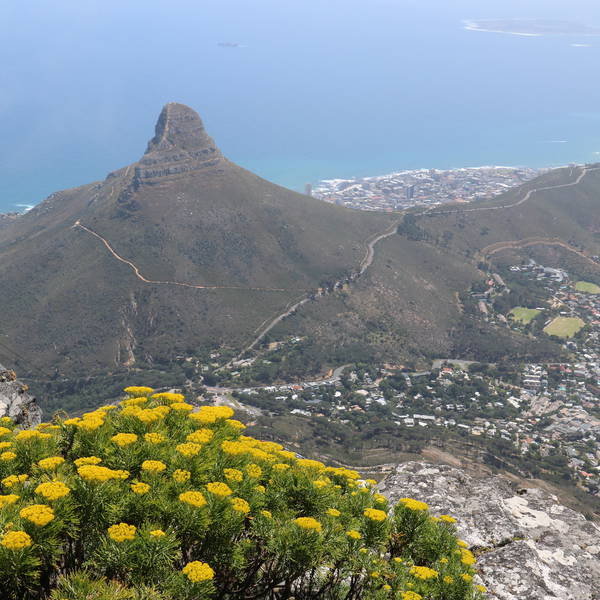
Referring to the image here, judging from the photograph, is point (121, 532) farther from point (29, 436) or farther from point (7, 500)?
point (29, 436)

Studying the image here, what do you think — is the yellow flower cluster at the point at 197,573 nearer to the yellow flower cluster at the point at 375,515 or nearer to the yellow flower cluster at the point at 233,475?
the yellow flower cluster at the point at 233,475

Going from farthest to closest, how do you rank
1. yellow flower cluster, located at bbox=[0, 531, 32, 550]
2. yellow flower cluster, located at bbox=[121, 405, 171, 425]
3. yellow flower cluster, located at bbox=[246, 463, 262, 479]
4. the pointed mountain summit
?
1. the pointed mountain summit
2. yellow flower cluster, located at bbox=[121, 405, 171, 425]
3. yellow flower cluster, located at bbox=[246, 463, 262, 479]
4. yellow flower cluster, located at bbox=[0, 531, 32, 550]

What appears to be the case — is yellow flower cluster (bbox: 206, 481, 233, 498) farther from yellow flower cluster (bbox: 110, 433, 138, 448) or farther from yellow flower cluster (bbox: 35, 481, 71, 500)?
yellow flower cluster (bbox: 35, 481, 71, 500)

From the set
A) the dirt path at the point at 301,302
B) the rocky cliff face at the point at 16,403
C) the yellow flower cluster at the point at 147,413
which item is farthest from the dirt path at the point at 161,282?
the yellow flower cluster at the point at 147,413

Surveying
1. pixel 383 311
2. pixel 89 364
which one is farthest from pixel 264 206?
pixel 89 364

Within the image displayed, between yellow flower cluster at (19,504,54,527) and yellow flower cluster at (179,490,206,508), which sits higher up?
yellow flower cluster at (19,504,54,527)

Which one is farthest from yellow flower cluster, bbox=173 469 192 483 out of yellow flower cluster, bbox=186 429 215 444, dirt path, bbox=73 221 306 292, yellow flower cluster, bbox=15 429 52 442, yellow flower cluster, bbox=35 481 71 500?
dirt path, bbox=73 221 306 292

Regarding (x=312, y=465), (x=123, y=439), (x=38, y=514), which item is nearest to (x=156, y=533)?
(x=38, y=514)
